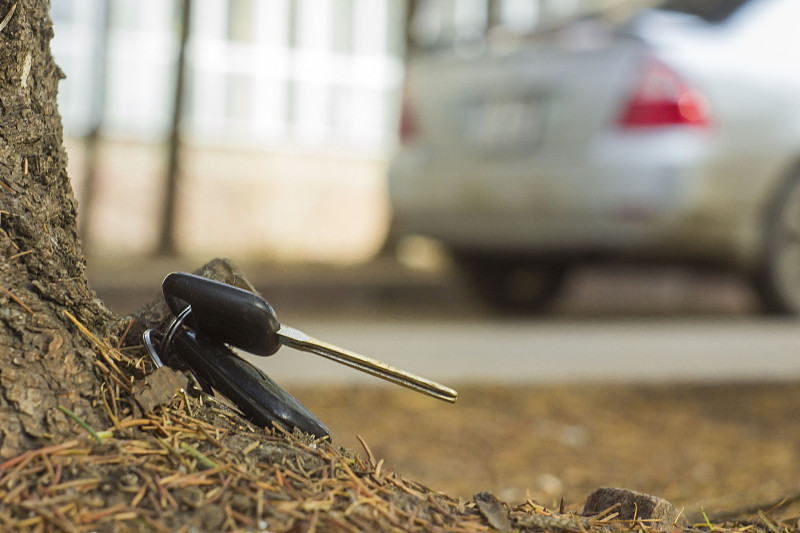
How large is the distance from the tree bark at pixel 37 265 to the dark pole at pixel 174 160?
6.89 m

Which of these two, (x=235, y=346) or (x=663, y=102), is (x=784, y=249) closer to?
(x=663, y=102)

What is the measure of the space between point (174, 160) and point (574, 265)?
3.93 meters

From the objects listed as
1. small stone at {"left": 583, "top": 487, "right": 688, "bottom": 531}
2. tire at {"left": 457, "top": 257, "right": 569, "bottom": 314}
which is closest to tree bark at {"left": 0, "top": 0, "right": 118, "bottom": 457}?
small stone at {"left": 583, "top": 487, "right": 688, "bottom": 531}

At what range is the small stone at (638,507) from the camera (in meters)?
1.42

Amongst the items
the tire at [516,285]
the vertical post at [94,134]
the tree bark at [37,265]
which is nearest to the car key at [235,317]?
the tree bark at [37,265]

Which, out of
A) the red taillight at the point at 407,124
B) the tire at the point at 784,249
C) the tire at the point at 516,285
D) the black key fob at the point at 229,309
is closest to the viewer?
the black key fob at the point at 229,309

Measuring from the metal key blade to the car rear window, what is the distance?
447cm

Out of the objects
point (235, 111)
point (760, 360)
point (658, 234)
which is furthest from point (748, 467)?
point (235, 111)

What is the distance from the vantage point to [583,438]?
3.29m

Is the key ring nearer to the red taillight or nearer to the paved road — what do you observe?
→ the paved road

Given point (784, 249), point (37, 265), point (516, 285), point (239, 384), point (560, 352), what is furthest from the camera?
point (516, 285)

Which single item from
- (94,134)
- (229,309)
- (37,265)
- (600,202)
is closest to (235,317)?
(229,309)

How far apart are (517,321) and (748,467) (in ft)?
9.84

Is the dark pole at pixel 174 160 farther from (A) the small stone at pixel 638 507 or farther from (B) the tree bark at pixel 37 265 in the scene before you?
(A) the small stone at pixel 638 507
